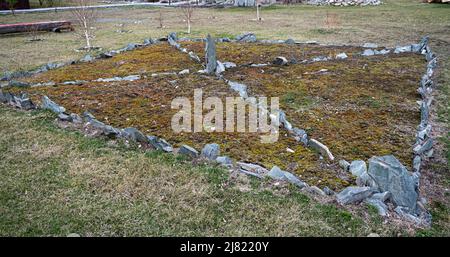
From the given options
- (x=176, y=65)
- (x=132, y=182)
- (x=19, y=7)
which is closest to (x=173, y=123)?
(x=132, y=182)

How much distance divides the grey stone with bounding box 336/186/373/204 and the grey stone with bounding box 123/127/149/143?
8.96 feet

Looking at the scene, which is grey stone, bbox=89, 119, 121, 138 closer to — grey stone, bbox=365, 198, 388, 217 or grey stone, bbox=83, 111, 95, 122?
grey stone, bbox=83, 111, 95, 122

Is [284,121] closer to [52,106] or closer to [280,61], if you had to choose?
[280,61]

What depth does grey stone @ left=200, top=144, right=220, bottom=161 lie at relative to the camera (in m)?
4.84

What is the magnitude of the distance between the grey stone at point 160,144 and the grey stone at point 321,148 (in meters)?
1.92

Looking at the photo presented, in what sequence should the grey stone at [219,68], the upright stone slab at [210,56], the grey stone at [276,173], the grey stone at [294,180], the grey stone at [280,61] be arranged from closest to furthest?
the grey stone at [294,180] < the grey stone at [276,173] < the upright stone slab at [210,56] < the grey stone at [219,68] < the grey stone at [280,61]

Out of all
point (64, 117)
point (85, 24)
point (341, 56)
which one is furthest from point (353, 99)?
point (85, 24)

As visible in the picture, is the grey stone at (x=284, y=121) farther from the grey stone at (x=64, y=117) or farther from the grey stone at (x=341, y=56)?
the grey stone at (x=341, y=56)

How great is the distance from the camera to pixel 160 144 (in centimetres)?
511

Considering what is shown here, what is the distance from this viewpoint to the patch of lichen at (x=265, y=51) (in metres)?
9.74


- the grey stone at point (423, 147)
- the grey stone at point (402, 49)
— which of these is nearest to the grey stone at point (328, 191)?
the grey stone at point (423, 147)

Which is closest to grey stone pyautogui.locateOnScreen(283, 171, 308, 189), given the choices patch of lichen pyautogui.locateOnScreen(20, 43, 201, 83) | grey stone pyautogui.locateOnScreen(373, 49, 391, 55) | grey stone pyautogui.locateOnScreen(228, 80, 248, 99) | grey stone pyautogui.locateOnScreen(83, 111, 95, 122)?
grey stone pyautogui.locateOnScreen(228, 80, 248, 99)

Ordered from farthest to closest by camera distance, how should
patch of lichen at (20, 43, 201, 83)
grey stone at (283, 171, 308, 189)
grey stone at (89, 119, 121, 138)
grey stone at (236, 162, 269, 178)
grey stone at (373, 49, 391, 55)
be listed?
grey stone at (373, 49, 391, 55) < patch of lichen at (20, 43, 201, 83) < grey stone at (89, 119, 121, 138) < grey stone at (236, 162, 269, 178) < grey stone at (283, 171, 308, 189)
